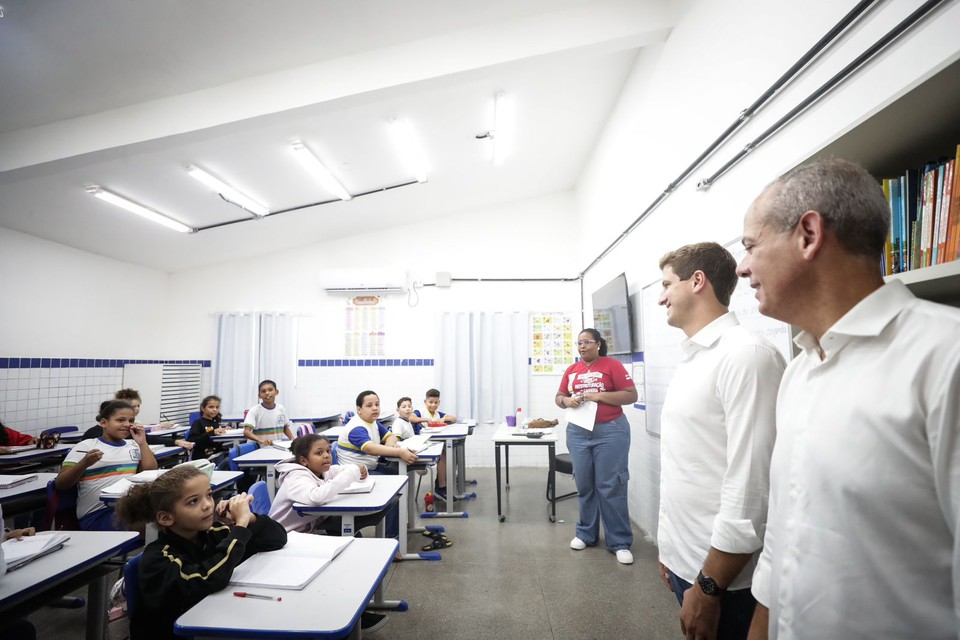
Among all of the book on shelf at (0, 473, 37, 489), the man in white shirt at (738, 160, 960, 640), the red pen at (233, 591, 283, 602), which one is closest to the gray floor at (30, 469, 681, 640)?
the book on shelf at (0, 473, 37, 489)

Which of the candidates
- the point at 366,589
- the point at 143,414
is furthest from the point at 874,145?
the point at 143,414

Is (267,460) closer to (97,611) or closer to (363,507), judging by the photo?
(97,611)

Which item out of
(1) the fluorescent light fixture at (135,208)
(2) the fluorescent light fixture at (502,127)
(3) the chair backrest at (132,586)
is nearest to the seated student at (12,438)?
(1) the fluorescent light fixture at (135,208)

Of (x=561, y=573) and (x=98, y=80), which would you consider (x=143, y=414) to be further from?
(x=561, y=573)

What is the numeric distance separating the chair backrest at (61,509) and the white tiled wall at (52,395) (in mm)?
2699

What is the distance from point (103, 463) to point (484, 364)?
13.7ft

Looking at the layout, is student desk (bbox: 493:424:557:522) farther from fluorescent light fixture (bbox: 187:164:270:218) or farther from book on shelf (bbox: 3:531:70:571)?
fluorescent light fixture (bbox: 187:164:270:218)

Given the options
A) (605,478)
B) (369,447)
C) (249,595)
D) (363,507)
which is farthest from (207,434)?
(605,478)

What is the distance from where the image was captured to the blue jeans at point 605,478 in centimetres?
312

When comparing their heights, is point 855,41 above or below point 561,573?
above

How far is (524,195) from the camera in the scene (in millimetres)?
6352

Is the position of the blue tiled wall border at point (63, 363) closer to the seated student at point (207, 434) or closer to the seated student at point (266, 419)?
the seated student at point (207, 434)

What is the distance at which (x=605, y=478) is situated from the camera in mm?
3145

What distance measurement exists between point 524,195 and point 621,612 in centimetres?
525
